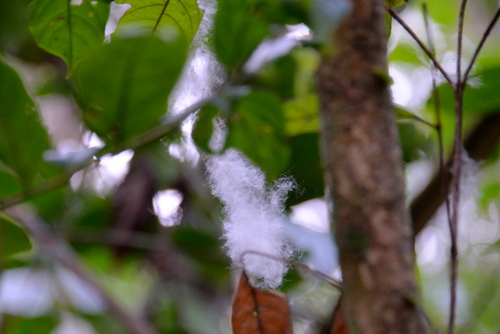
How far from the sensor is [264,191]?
2.04ft

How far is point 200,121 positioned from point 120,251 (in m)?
0.95

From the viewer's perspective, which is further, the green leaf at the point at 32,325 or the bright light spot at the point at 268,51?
the green leaf at the point at 32,325

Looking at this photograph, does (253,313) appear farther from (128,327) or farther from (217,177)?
(128,327)

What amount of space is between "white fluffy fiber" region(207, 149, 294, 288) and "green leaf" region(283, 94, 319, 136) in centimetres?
7

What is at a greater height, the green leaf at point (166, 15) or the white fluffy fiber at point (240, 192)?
the green leaf at point (166, 15)

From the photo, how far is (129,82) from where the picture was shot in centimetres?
46

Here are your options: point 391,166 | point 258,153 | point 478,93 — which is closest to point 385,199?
point 391,166

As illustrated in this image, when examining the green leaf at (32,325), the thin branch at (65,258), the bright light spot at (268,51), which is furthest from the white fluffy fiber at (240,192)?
the green leaf at (32,325)

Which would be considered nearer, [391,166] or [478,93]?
[391,166]

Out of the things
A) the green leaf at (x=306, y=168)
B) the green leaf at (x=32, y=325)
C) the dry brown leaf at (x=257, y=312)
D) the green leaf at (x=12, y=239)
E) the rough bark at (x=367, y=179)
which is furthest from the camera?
the green leaf at (x=32, y=325)

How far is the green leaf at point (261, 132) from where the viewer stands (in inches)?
20.6

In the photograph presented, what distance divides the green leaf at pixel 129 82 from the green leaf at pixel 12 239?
522mm

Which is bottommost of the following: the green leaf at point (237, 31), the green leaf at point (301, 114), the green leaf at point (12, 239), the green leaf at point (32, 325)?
the green leaf at point (32, 325)

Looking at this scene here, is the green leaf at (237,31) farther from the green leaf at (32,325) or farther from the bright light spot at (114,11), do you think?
the green leaf at (32,325)
